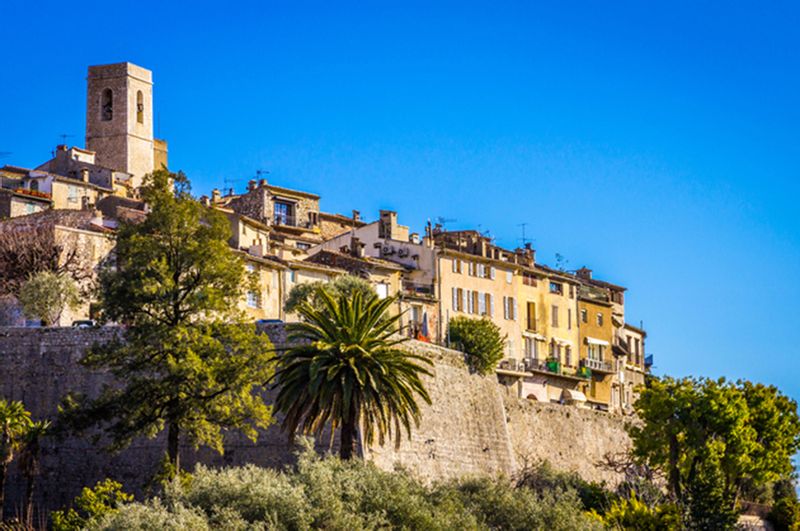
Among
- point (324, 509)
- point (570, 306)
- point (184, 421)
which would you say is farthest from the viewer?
point (570, 306)

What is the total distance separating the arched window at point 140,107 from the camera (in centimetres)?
11597

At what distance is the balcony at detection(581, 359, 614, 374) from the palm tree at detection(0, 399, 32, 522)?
1920 inches

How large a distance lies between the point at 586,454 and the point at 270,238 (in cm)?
2164

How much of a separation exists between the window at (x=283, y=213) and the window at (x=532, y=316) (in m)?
16.6

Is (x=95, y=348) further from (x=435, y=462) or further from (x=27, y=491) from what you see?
(x=435, y=462)

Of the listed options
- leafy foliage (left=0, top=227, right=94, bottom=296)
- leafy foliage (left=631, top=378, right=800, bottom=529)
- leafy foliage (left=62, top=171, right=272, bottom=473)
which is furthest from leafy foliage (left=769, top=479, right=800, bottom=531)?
leafy foliage (left=62, top=171, right=272, bottom=473)

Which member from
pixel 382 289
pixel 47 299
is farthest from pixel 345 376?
pixel 382 289

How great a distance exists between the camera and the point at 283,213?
9719 centimetres

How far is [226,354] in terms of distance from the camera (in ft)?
158

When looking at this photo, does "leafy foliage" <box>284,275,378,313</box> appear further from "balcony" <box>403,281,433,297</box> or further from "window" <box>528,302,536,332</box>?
"window" <box>528,302,536,332</box>

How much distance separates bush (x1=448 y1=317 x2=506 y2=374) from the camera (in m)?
70.1

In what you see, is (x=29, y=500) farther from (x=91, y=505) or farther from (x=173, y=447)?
(x=173, y=447)

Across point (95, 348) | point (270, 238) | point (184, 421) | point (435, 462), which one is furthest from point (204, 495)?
point (270, 238)

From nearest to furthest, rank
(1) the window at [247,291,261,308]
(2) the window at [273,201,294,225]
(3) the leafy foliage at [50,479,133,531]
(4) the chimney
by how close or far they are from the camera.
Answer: (3) the leafy foliage at [50,479,133,531], (1) the window at [247,291,261,308], (4) the chimney, (2) the window at [273,201,294,225]
